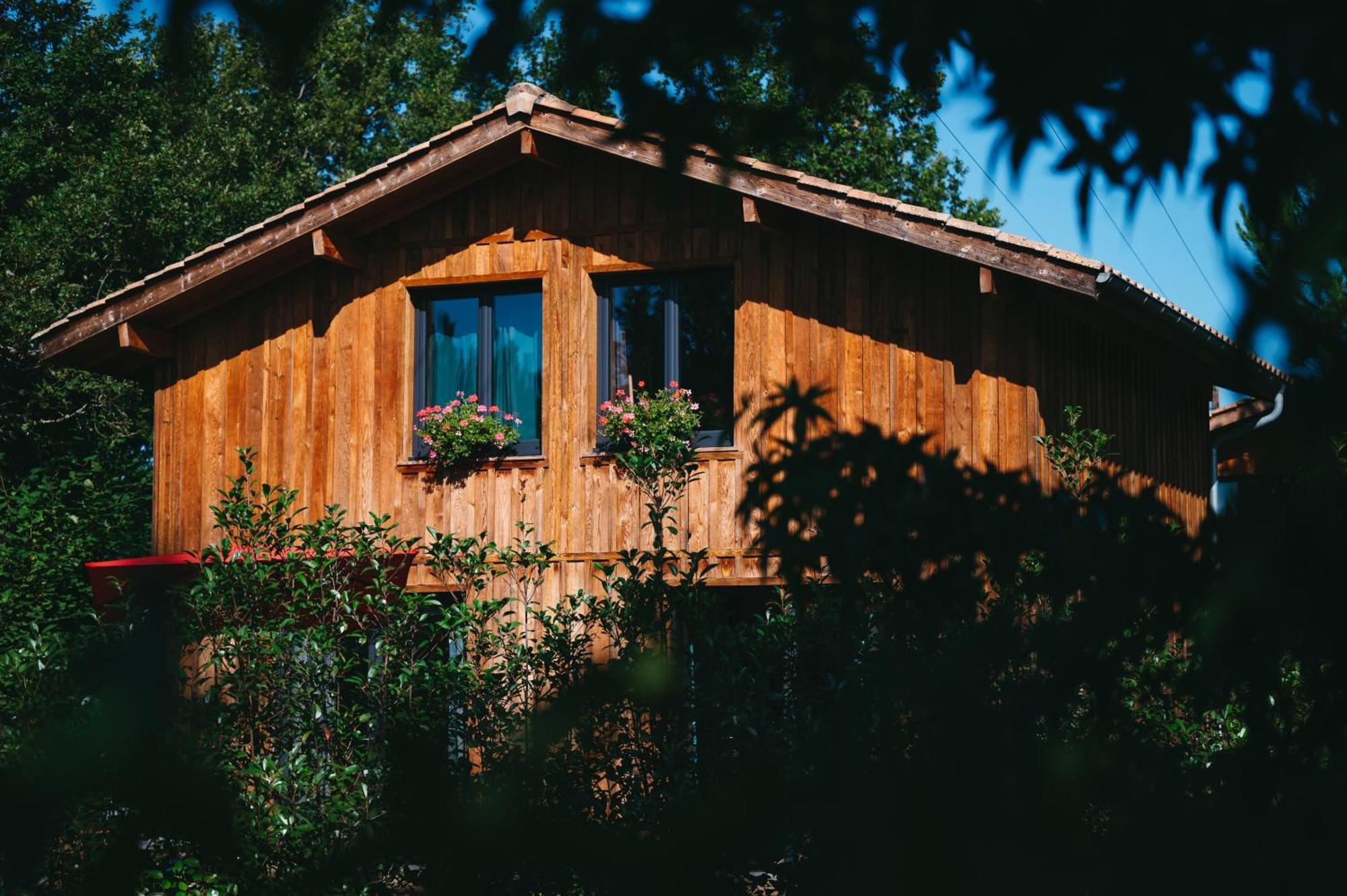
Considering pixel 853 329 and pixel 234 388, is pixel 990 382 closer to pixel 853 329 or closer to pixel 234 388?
pixel 853 329

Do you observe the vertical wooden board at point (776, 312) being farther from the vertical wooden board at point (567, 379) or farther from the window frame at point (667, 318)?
the vertical wooden board at point (567, 379)

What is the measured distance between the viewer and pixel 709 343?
39.0ft

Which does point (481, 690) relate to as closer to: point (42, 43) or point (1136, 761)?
point (1136, 761)

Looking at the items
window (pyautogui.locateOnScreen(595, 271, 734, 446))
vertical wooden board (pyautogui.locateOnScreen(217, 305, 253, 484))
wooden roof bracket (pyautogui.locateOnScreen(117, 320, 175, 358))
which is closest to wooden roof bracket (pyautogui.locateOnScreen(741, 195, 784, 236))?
window (pyautogui.locateOnScreen(595, 271, 734, 446))

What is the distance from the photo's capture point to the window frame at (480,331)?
12.2 m

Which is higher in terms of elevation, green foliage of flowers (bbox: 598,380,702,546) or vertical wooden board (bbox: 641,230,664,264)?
vertical wooden board (bbox: 641,230,664,264)

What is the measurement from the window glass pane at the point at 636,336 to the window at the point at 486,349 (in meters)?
0.63

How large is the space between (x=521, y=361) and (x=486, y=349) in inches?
13.0

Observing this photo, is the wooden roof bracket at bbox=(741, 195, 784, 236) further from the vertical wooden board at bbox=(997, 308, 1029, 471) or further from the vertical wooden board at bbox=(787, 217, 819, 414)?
the vertical wooden board at bbox=(997, 308, 1029, 471)

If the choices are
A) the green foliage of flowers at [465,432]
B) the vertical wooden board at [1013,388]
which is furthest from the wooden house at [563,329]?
the green foliage of flowers at [465,432]

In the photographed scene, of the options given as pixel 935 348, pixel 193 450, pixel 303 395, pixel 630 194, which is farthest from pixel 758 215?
pixel 193 450

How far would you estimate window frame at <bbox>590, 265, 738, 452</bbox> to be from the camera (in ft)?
38.3

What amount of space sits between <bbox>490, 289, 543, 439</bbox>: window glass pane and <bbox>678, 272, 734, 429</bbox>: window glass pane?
1.26 metres

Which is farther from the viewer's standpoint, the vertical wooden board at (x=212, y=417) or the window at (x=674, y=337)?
the vertical wooden board at (x=212, y=417)
